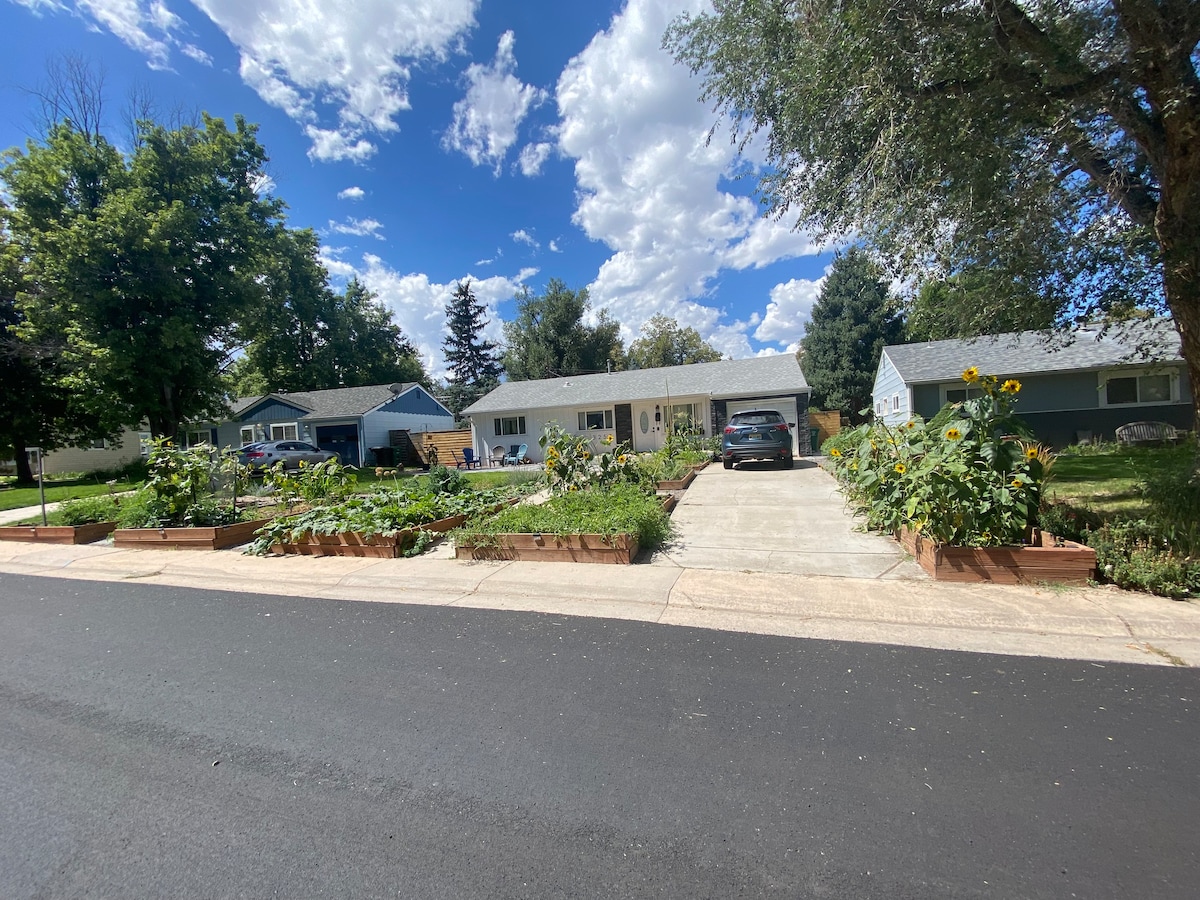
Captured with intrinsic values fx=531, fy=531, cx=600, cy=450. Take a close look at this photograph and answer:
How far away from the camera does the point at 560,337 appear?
39.7m

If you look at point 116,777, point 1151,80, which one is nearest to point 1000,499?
point 1151,80

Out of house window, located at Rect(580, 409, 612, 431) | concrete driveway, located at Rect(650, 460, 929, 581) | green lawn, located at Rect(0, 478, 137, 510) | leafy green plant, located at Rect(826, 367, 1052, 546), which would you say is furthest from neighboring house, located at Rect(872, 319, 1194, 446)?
green lawn, located at Rect(0, 478, 137, 510)

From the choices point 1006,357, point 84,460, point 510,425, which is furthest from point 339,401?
point 1006,357

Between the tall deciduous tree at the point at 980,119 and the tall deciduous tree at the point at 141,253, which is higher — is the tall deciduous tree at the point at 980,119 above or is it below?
below

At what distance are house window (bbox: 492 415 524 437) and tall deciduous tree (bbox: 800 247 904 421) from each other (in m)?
20.3

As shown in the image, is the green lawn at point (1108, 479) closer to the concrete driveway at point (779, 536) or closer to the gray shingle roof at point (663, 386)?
the concrete driveway at point (779, 536)

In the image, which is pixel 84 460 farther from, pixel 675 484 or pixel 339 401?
pixel 675 484

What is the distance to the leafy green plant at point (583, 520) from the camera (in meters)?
6.12

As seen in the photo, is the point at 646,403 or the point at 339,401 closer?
the point at 646,403

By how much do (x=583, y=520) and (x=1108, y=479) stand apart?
8.93m

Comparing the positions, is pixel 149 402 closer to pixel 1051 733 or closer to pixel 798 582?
pixel 798 582

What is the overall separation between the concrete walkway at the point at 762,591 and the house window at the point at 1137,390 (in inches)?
611

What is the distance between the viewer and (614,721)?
284 cm

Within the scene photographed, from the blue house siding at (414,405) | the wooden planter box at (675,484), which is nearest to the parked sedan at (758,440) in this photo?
the wooden planter box at (675,484)
